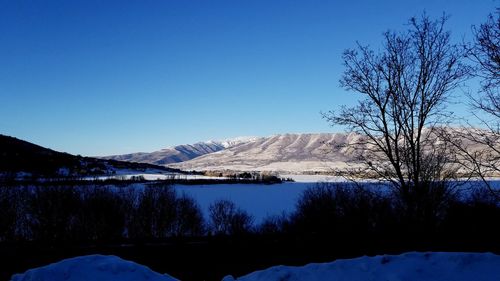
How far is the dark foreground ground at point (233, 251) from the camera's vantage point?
10164 millimetres

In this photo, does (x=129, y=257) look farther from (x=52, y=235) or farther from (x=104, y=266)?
(x=52, y=235)

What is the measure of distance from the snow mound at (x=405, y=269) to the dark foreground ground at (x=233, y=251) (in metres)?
4.82

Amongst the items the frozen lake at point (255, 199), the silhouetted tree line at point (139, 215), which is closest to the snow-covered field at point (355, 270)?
the silhouetted tree line at point (139, 215)

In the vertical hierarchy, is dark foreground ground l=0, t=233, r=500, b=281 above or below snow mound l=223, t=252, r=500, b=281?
below

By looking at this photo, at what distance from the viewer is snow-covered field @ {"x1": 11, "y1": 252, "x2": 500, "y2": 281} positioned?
4.88 metres

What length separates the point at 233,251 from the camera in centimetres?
1107

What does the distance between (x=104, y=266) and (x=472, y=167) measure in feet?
31.3

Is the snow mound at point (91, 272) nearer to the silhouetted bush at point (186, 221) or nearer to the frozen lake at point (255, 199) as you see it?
the silhouetted bush at point (186, 221)

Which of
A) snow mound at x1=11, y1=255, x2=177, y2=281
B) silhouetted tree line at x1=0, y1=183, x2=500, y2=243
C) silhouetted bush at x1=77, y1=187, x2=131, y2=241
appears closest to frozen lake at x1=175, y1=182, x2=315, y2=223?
silhouetted tree line at x1=0, y1=183, x2=500, y2=243

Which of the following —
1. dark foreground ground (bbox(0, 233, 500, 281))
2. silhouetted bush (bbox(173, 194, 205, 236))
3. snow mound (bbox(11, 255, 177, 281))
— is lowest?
silhouetted bush (bbox(173, 194, 205, 236))

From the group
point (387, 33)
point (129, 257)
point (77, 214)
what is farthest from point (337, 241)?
point (77, 214)

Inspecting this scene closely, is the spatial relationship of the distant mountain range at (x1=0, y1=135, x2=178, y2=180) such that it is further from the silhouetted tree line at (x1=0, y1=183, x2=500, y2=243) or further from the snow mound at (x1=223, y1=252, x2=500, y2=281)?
the snow mound at (x1=223, y1=252, x2=500, y2=281)

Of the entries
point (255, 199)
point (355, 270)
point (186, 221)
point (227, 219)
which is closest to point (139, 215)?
point (186, 221)

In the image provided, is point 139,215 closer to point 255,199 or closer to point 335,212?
point 335,212
